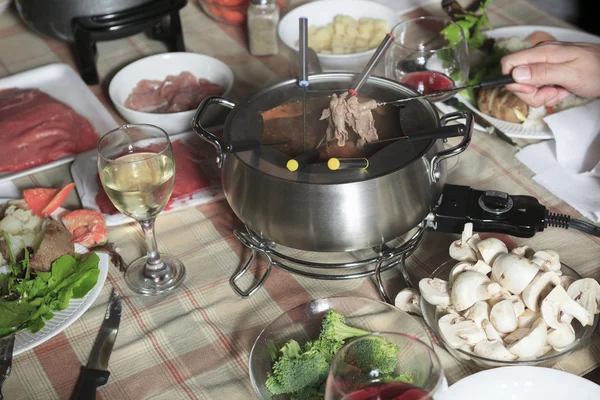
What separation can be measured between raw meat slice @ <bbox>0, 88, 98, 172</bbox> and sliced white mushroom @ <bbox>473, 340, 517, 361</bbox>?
0.97 meters

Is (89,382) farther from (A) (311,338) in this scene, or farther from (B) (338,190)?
(B) (338,190)

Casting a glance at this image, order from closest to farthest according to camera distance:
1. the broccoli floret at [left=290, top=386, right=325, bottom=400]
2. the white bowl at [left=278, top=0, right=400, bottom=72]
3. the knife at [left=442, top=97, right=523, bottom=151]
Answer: the broccoli floret at [left=290, top=386, right=325, bottom=400]
the knife at [left=442, top=97, right=523, bottom=151]
the white bowl at [left=278, top=0, right=400, bottom=72]

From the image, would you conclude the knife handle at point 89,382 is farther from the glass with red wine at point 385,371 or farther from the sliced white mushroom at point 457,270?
the sliced white mushroom at point 457,270

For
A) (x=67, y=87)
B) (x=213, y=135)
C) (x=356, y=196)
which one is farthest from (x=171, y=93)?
(x=356, y=196)

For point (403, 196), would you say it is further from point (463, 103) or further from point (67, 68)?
point (67, 68)

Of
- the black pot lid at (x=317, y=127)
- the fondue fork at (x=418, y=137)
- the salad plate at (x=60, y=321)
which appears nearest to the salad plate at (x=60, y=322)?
the salad plate at (x=60, y=321)

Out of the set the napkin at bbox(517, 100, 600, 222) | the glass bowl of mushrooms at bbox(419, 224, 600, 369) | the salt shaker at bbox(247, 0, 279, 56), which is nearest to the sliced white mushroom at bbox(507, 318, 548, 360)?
the glass bowl of mushrooms at bbox(419, 224, 600, 369)

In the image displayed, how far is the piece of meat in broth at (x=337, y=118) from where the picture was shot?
3.44 ft

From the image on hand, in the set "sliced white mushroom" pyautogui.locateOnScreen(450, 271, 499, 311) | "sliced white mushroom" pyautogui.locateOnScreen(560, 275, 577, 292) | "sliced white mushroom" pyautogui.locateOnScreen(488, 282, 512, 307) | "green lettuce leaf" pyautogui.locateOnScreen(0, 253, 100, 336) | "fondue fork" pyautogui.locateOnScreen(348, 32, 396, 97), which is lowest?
"green lettuce leaf" pyautogui.locateOnScreen(0, 253, 100, 336)

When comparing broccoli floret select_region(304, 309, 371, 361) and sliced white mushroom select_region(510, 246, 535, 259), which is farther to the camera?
sliced white mushroom select_region(510, 246, 535, 259)

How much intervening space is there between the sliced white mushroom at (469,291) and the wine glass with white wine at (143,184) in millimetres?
479

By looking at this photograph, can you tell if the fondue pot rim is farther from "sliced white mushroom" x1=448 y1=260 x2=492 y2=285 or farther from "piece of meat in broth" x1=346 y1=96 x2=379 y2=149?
"sliced white mushroom" x1=448 y1=260 x2=492 y2=285

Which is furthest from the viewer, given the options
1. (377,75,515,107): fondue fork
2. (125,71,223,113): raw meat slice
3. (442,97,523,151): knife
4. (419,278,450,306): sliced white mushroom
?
(125,71,223,113): raw meat slice

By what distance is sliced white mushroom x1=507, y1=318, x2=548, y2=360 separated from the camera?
35.4 inches
